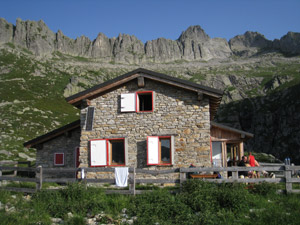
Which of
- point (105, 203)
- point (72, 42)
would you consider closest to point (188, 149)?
point (105, 203)

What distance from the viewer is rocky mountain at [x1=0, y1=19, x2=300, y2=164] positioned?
45125 mm

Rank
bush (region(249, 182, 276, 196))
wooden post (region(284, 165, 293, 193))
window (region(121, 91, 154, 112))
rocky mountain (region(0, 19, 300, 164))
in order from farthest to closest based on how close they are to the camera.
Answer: rocky mountain (region(0, 19, 300, 164))
window (region(121, 91, 154, 112))
bush (region(249, 182, 276, 196))
wooden post (region(284, 165, 293, 193))

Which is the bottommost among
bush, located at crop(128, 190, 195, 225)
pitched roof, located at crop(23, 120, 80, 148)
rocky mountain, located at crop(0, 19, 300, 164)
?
bush, located at crop(128, 190, 195, 225)

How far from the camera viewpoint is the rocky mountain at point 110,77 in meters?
45.1

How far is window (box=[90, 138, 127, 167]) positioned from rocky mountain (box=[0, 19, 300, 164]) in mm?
14457

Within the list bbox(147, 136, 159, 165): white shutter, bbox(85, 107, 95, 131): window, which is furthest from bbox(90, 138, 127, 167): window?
bbox(147, 136, 159, 165): white shutter

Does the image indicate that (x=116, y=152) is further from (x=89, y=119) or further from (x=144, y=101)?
(x=144, y=101)

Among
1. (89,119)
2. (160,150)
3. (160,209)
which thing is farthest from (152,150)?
(160,209)

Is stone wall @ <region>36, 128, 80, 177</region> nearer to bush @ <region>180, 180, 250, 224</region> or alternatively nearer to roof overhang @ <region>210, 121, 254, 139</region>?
roof overhang @ <region>210, 121, 254, 139</region>

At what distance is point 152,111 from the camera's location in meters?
14.3

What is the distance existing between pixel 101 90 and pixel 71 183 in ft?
19.6

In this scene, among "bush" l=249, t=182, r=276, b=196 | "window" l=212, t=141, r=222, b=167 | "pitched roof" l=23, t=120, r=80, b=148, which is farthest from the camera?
"window" l=212, t=141, r=222, b=167

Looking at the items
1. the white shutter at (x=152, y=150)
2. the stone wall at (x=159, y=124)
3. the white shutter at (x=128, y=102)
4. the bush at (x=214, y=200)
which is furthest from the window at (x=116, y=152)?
the bush at (x=214, y=200)

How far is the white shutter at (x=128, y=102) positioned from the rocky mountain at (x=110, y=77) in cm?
1579
